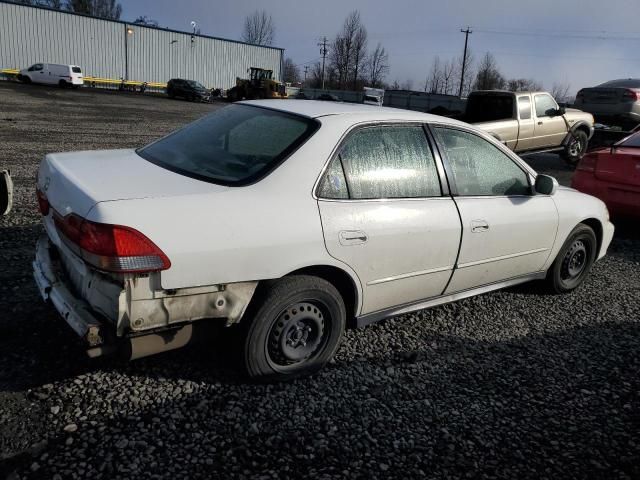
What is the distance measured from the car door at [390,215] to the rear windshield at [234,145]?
1.04ft

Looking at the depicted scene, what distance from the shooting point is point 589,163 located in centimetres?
666

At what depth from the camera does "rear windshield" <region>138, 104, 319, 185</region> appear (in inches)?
114

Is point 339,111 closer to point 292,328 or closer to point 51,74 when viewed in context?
point 292,328

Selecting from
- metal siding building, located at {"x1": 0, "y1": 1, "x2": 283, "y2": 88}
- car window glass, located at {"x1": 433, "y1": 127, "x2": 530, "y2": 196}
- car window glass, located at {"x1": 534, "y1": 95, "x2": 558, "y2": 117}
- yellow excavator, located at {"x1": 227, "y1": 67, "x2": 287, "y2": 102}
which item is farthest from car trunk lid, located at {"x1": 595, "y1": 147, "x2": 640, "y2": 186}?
metal siding building, located at {"x1": 0, "y1": 1, "x2": 283, "y2": 88}

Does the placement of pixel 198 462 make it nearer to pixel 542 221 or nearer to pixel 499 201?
pixel 499 201

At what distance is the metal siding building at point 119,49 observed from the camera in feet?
142

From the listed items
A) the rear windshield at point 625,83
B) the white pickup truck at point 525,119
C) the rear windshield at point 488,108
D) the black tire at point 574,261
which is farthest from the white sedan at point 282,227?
the rear windshield at point 625,83

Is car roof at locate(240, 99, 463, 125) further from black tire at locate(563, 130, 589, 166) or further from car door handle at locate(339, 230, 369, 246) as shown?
black tire at locate(563, 130, 589, 166)

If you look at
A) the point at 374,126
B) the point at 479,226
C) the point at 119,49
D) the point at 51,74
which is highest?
the point at 119,49

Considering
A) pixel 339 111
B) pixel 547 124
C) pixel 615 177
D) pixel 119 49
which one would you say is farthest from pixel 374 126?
pixel 119 49

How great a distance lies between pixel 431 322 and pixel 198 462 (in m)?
2.17

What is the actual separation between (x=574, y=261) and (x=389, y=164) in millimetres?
2444

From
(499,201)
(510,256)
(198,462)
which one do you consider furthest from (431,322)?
(198,462)

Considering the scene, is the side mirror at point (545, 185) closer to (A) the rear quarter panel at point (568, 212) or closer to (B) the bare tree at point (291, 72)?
(A) the rear quarter panel at point (568, 212)
